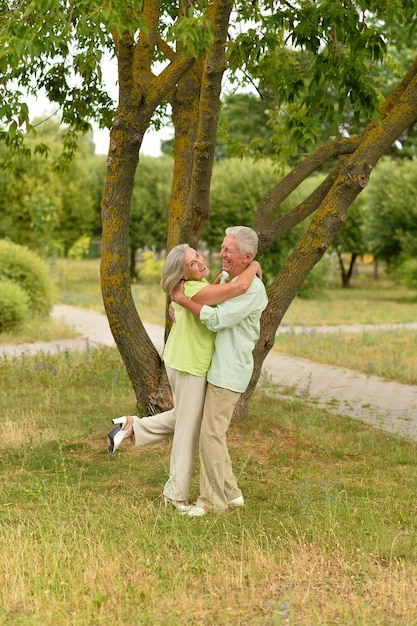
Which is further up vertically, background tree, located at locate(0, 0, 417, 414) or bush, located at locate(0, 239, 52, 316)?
background tree, located at locate(0, 0, 417, 414)

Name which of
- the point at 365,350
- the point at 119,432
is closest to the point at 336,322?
the point at 365,350

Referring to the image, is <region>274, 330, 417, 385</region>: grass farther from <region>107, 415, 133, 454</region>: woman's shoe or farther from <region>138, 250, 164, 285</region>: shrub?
<region>138, 250, 164, 285</region>: shrub

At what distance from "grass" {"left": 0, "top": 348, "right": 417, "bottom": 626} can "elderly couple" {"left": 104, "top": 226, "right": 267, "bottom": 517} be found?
12.9 inches

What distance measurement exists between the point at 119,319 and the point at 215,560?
3675 millimetres

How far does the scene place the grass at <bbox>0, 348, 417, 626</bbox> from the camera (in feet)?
14.1

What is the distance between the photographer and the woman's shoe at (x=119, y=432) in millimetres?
5965

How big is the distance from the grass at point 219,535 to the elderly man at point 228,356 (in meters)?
0.37

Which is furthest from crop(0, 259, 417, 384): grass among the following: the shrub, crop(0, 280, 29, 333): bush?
the shrub

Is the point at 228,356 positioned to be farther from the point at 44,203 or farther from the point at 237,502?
the point at 44,203

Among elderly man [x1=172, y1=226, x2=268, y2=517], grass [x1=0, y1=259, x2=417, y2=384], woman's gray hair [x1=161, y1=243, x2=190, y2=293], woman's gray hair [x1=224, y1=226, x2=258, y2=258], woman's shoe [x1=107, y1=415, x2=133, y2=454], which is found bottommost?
grass [x1=0, y1=259, x2=417, y2=384]

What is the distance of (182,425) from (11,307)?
11644 millimetres

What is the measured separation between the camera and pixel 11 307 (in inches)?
667

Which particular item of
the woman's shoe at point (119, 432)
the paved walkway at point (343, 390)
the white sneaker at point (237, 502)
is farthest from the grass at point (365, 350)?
the woman's shoe at point (119, 432)

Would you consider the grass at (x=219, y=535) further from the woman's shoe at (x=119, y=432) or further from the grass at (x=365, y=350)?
the grass at (x=365, y=350)
